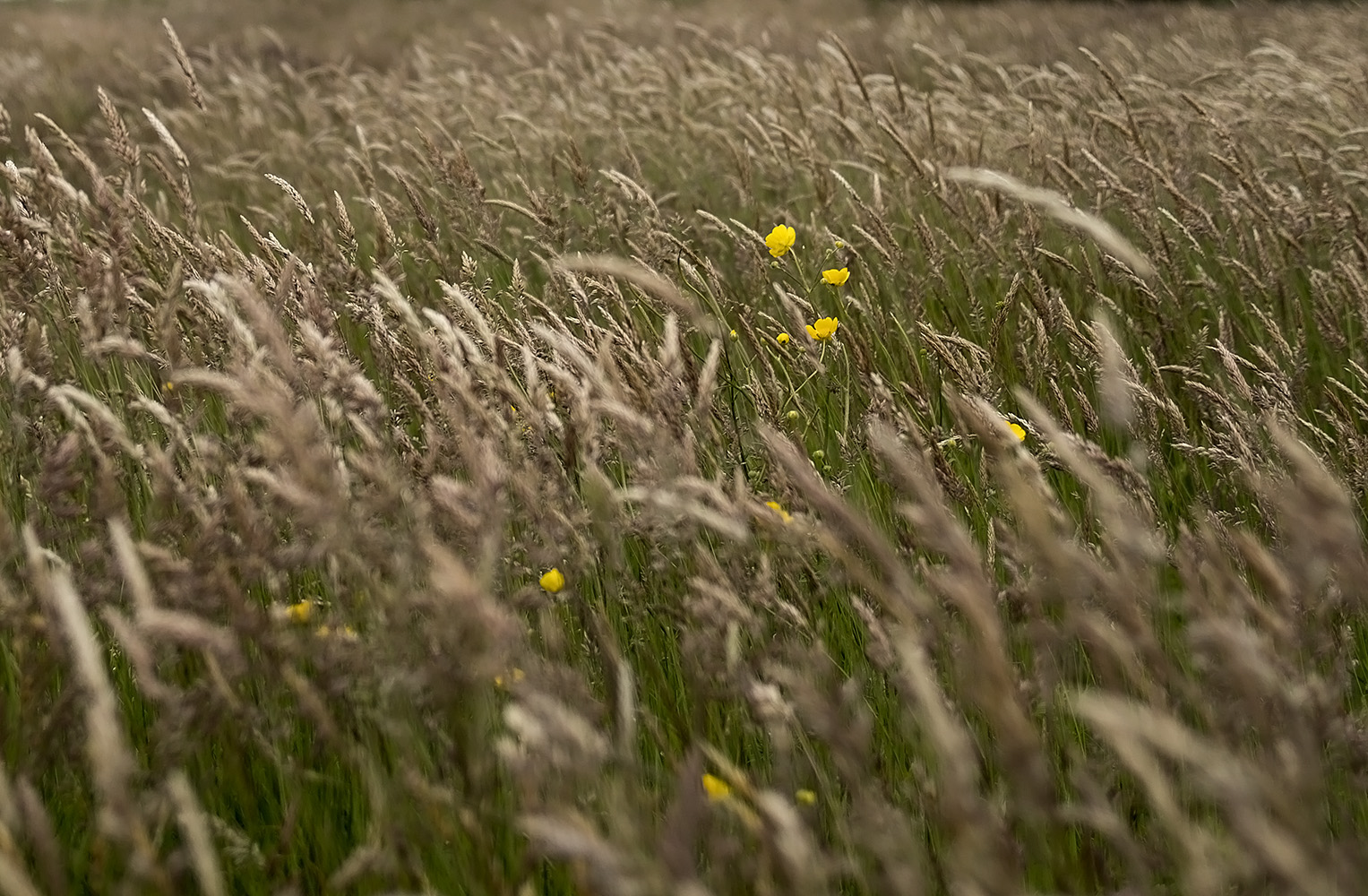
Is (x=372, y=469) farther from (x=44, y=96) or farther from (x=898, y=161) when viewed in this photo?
(x=44, y=96)

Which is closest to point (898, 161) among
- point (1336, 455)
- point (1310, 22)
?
point (1336, 455)

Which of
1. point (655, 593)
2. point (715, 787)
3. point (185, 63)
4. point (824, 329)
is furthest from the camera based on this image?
point (185, 63)

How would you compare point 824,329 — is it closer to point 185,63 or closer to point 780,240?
point 780,240

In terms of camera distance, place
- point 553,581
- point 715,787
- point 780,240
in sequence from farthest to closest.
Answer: point 780,240, point 553,581, point 715,787

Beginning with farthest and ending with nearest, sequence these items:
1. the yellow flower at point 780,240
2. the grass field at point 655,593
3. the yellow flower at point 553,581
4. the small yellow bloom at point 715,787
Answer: the yellow flower at point 780,240
the yellow flower at point 553,581
the small yellow bloom at point 715,787
the grass field at point 655,593

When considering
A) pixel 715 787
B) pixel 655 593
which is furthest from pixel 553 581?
pixel 715 787

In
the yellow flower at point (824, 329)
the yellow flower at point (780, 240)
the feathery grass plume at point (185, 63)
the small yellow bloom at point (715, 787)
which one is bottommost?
the small yellow bloom at point (715, 787)

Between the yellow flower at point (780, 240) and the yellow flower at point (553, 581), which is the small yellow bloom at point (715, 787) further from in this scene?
the yellow flower at point (780, 240)

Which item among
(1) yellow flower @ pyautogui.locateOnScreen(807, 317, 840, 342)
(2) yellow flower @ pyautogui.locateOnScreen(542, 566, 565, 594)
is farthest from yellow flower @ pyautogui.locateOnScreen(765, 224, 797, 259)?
(2) yellow flower @ pyautogui.locateOnScreen(542, 566, 565, 594)

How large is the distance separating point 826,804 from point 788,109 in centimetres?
414

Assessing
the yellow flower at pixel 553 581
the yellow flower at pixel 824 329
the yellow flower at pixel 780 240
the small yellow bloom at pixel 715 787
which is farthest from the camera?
the yellow flower at pixel 780 240

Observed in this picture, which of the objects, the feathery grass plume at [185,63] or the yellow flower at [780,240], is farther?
the yellow flower at [780,240]

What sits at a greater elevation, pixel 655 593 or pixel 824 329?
pixel 824 329

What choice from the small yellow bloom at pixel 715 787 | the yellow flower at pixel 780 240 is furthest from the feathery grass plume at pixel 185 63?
the small yellow bloom at pixel 715 787
